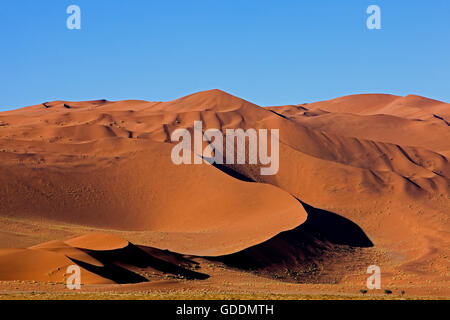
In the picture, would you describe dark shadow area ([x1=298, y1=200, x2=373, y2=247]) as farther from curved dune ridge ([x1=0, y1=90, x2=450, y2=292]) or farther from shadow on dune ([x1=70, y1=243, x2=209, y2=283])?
shadow on dune ([x1=70, y1=243, x2=209, y2=283])

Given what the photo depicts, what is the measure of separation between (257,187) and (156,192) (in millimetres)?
8971

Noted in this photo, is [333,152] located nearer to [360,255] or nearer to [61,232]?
[360,255]

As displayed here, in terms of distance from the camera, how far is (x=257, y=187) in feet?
191

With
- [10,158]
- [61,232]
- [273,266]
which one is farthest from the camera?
[10,158]

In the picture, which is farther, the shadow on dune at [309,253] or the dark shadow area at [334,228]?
the dark shadow area at [334,228]

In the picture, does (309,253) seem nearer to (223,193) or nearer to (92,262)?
(223,193)

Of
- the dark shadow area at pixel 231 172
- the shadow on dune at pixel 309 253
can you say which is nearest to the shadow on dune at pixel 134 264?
the shadow on dune at pixel 309 253

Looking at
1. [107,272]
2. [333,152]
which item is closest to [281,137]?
[333,152]

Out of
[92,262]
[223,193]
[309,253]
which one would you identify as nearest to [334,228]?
[309,253]

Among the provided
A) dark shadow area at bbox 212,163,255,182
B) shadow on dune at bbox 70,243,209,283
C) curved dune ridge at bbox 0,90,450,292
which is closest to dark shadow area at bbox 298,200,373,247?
curved dune ridge at bbox 0,90,450,292

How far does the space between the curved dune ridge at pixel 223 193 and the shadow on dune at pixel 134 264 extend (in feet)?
1.19

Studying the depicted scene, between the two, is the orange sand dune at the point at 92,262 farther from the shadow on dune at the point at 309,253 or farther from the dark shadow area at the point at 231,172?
the dark shadow area at the point at 231,172

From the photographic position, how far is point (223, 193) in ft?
191

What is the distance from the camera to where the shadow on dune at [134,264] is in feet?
103
